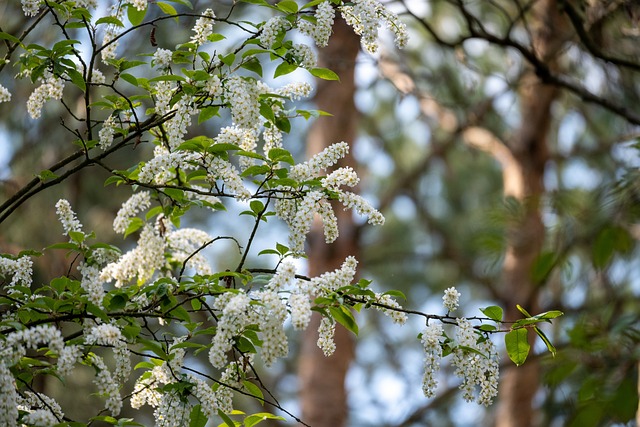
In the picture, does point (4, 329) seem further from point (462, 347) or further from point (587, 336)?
point (587, 336)

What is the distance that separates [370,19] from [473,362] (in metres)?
0.99

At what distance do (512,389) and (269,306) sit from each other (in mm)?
4661

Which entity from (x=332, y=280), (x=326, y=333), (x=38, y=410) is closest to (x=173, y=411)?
(x=38, y=410)

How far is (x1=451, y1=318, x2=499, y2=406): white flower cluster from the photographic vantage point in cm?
224

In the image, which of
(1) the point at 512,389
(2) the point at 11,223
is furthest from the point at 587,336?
(2) the point at 11,223

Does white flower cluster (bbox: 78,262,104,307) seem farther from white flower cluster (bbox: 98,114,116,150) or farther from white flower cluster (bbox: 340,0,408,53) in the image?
white flower cluster (bbox: 340,0,408,53)

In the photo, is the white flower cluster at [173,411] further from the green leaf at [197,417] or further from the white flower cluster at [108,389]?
the white flower cluster at [108,389]

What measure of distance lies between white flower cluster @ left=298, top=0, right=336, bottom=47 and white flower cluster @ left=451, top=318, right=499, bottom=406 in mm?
858

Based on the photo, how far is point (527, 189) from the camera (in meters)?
6.73

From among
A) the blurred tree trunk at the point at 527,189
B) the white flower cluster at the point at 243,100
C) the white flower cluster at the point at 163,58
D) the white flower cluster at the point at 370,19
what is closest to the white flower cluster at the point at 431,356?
the white flower cluster at the point at 243,100

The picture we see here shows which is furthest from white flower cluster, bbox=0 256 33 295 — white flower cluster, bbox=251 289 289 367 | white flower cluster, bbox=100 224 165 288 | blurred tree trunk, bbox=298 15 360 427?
blurred tree trunk, bbox=298 15 360 427

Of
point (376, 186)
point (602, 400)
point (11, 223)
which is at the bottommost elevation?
point (602, 400)

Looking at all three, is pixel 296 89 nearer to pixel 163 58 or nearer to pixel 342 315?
pixel 163 58

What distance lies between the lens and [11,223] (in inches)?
250
